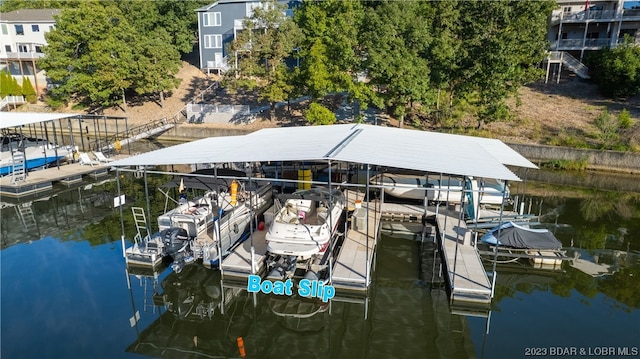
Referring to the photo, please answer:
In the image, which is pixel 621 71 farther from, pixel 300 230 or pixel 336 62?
pixel 300 230

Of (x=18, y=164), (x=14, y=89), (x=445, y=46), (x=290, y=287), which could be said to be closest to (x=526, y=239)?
(x=290, y=287)

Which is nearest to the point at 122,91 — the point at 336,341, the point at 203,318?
the point at 203,318


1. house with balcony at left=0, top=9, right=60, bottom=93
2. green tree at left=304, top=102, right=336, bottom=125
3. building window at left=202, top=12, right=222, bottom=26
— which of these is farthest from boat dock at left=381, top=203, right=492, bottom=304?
house with balcony at left=0, top=9, right=60, bottom=93

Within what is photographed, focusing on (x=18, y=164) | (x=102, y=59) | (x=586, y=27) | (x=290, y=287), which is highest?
(x=586, y=27)

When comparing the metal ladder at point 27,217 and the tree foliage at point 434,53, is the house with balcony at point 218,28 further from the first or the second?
the metal ladder at point 27,217

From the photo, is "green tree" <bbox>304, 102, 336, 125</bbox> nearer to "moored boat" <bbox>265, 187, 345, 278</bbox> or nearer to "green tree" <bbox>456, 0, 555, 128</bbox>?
"green tree" <bbox>456, 0, 555, 128</bbox>

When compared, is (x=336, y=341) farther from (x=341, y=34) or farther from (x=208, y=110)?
(x=208, y=110)
